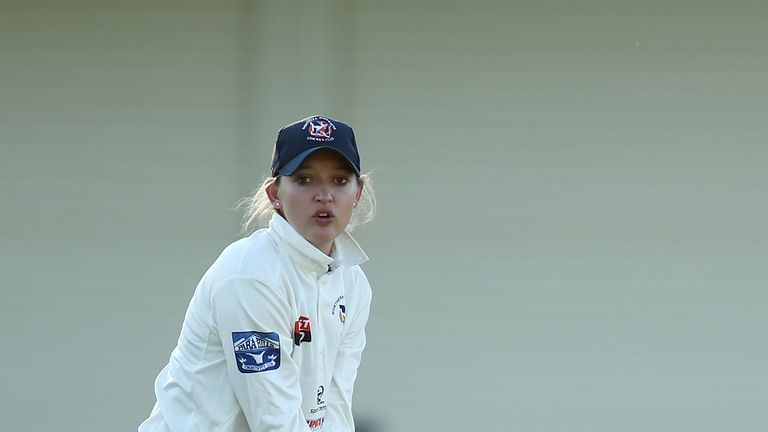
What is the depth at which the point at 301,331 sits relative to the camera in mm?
2969

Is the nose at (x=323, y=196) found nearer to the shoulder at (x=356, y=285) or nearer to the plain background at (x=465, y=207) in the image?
the shoulder at (x=356, y=285)

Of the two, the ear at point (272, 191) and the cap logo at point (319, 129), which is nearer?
the cap logo at point (319, 129)

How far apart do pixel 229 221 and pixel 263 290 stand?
2.97m

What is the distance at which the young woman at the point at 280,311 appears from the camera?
279 cm

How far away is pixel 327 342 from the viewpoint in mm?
3156

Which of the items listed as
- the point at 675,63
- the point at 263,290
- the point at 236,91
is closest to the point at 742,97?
the point at 675,63

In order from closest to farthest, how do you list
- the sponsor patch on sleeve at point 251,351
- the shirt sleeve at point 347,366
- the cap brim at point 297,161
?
1. the sponsor patch on sleeve at point 251,351
2. the cap brim at point 297,161
3. the shirt sleeve at point 347,366

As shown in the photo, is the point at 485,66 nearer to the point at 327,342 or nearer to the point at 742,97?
the point at 742,97

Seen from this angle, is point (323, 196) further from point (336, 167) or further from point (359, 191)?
point (359, 191)

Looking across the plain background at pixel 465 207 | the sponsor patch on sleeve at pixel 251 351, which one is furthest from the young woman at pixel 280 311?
the plain background at pixel 465 207

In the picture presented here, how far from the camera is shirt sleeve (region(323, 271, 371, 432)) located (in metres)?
3.25

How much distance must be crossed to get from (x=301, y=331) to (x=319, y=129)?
50cm

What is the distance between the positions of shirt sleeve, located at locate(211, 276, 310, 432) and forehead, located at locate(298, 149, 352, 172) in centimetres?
34

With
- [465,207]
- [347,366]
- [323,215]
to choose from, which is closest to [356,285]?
[347,366]
